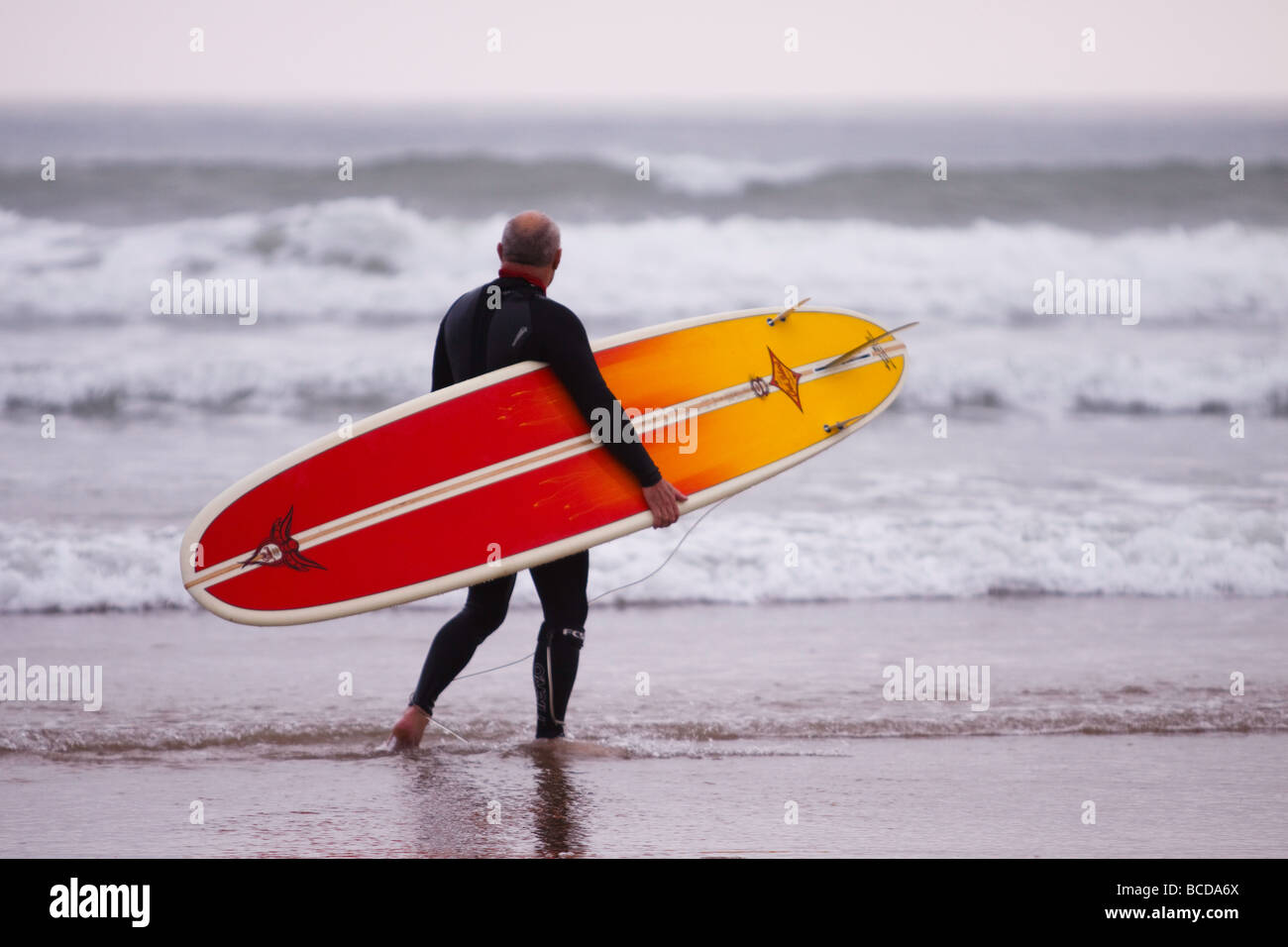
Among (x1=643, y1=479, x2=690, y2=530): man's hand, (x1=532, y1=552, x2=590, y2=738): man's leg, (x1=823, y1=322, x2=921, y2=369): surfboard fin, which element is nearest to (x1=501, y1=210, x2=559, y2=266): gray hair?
(x1=643, y1=479, x2=690, y2=530): man's hand

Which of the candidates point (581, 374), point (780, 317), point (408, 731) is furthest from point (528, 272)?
point (408, 731)

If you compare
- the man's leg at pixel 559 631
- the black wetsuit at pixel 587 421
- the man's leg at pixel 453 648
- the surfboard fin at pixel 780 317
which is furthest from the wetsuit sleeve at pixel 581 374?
the surfboard fin at pixel 780 317

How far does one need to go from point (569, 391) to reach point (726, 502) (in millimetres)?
3285

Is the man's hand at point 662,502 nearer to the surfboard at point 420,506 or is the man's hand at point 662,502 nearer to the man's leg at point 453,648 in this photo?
the surfboard at point 420,506

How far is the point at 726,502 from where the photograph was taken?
6.08 metres

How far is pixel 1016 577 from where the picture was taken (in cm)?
492

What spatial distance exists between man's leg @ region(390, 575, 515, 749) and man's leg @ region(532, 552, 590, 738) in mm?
97

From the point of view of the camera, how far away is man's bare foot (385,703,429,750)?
2.95m

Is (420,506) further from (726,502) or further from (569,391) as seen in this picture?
(726,502)

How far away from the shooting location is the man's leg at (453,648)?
291cm

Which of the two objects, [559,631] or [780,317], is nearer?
[559,631]

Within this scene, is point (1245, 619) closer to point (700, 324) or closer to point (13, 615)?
point (700, 324)

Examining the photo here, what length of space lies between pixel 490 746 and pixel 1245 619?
2834 millimetres

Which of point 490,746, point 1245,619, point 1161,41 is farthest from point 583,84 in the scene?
point 490,746
